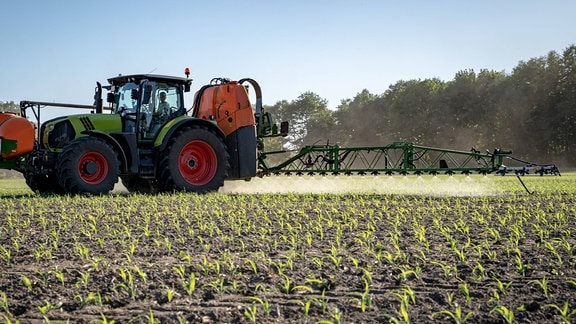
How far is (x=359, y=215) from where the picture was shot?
Result: 878 cm

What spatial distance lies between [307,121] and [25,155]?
2122 inches

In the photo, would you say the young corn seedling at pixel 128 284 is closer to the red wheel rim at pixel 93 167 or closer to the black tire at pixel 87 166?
the black tire at pixel 87 166

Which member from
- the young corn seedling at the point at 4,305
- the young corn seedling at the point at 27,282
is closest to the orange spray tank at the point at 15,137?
Result: the young corn seedling at the point at 27,282

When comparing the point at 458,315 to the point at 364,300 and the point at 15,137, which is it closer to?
the point at 364,300

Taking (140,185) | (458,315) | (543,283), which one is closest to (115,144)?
(140,185)

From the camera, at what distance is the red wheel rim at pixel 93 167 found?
11.6m

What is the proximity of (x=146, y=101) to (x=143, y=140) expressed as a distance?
76 centimetres

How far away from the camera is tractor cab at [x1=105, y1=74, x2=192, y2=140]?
12.3 meters

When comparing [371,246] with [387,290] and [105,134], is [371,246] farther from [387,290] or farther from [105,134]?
[105,134]

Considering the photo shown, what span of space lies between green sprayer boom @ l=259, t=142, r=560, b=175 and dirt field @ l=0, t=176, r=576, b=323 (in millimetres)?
3731

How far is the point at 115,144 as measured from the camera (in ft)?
39.1

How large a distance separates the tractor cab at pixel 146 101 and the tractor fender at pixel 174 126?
0.73ft

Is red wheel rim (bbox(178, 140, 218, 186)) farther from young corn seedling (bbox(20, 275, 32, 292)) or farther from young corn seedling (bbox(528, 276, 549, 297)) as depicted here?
young corn seedling (bbox(528, 276, 549, 297))

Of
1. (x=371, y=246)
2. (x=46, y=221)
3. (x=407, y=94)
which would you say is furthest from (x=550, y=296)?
(x=407, y=94)
